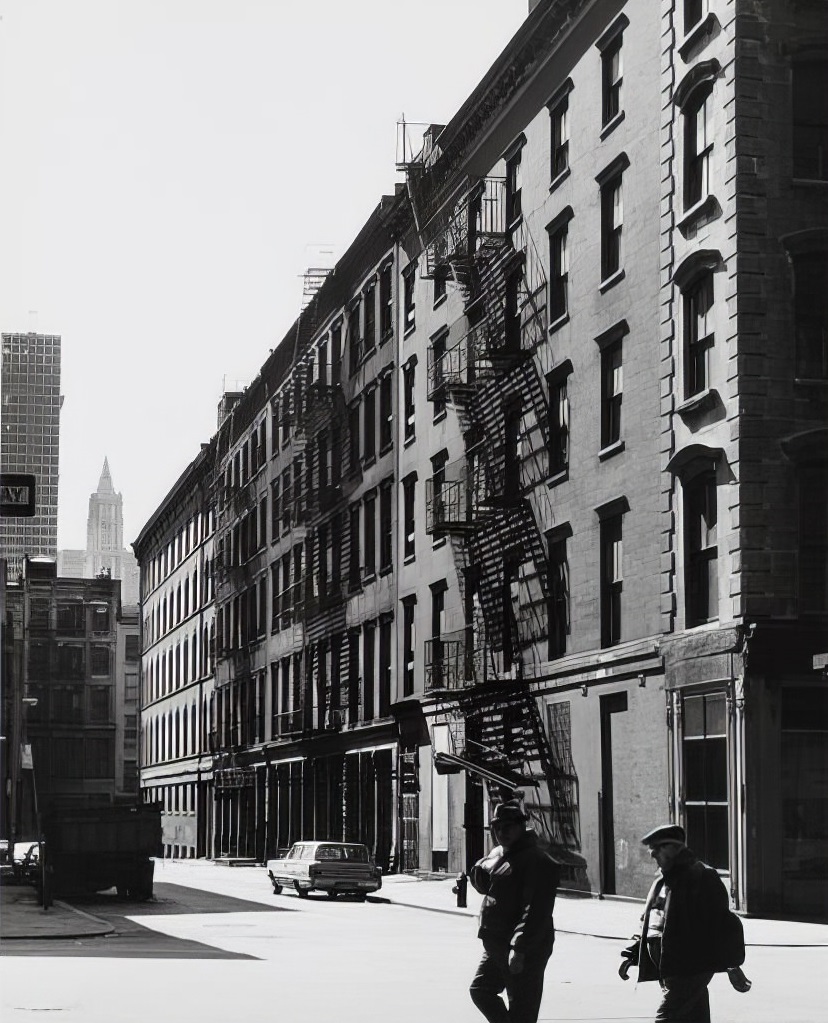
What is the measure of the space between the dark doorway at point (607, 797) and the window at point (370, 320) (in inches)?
951

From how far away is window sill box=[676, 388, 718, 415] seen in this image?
29.0 m

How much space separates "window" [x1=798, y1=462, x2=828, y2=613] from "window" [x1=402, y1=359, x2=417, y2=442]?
23732 millimetres

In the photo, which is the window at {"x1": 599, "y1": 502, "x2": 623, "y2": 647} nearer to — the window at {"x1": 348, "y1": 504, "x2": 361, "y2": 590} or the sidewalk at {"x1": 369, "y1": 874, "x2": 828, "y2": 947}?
the sidewalk at {"x1": 369, "y1": 874, "x2": 828, "y2": 947}

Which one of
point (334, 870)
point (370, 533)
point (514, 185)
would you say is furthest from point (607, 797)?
point (370, 533)

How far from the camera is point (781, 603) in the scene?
90.3 feet

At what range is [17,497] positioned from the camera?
1415cm

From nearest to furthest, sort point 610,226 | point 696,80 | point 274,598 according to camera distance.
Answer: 1. point 696,80
2. point 610,226
3. point 274,598

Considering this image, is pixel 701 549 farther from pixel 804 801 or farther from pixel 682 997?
pixel 682 997

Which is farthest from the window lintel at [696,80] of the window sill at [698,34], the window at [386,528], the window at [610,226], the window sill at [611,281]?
the window at [386,528]

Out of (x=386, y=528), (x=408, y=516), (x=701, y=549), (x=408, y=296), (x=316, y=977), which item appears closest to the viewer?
(x=316, y=977)

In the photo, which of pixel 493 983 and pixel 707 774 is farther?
pixel 707 774

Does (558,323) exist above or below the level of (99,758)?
above

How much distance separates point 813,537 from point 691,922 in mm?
19162

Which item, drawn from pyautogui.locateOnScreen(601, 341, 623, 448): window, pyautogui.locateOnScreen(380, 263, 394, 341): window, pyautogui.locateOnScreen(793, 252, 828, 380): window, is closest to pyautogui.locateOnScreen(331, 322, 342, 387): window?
pyautogui.locateOnScreen(380, 263, 394, 341): window
